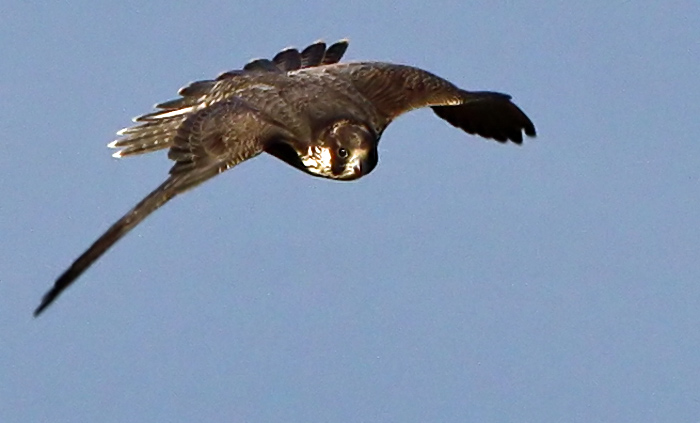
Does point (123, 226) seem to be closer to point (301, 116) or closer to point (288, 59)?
point (301, 116)

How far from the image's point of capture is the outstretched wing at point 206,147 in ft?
48.5

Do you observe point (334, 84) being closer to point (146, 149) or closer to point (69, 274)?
point (146, 149)

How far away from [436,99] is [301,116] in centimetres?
166

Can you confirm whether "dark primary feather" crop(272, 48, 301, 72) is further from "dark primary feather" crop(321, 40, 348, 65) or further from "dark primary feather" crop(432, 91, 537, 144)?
"dark primary feather" crop(432, 91, 537, 144)

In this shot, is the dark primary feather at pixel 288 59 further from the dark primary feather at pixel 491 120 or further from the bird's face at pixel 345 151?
the bird's face at pixel 345 151

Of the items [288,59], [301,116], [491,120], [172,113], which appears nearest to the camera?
[301,116]

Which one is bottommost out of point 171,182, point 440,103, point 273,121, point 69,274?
point 69,274

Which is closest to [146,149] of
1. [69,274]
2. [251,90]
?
[251,90]

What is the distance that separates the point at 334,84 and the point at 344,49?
1.57 m

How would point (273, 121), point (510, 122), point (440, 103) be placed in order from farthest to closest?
point (510, 122), point (440, 103), point (273, 121)

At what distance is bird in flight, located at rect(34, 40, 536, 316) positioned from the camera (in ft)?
52.3

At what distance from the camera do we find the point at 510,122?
18.9 meters

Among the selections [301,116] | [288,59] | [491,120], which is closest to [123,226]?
[301,116]

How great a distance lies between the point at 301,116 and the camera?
54.6 ft
